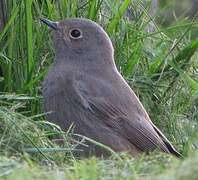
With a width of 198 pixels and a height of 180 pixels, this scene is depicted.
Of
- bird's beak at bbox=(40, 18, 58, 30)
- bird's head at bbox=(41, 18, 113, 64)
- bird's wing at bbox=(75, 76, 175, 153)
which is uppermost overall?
bird's beak at bbox=(40, 18, 58, 30)

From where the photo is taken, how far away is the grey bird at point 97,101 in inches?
247

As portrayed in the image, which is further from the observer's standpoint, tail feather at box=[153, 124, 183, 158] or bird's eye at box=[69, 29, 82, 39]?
bird's eye at box=[69, 29, 82, 39]

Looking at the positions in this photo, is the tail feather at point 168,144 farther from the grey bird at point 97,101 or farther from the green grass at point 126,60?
the green grass at point 126,60

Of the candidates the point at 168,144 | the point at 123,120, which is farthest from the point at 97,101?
the point at 168,144

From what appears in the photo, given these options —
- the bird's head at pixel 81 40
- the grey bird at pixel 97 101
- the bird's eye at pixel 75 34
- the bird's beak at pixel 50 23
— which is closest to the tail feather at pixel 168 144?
the grey bird at pixel 97 101

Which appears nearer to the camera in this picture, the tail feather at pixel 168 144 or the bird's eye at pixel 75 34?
the tail feather at pixel 168 144

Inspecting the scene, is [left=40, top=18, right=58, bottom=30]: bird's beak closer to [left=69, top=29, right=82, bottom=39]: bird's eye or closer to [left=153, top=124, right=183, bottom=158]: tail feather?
[left=69, top=29, right=82, bottom=39]: bird's eye

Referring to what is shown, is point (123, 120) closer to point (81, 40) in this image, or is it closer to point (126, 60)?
point (126, 60)

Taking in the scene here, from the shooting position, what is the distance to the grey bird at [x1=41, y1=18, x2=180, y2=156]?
20.6ft

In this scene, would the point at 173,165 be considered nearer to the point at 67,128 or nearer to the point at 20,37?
the point at 67,128

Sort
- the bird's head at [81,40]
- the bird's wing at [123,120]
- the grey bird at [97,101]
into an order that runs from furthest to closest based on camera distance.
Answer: the bird's head at [81,40] → the bird's wing at [123,120] → the grey bird at [97,101]

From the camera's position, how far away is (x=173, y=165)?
148 inches

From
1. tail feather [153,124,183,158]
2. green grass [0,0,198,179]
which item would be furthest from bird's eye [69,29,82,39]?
tail feather [153,124,183,158]

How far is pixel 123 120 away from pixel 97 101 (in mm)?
243
